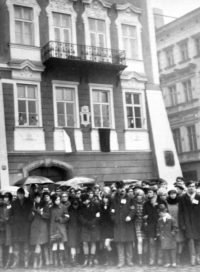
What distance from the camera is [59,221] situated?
966 centimetres

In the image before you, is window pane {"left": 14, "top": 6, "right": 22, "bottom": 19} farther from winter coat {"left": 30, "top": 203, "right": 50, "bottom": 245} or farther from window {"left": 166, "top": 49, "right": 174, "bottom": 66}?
window {"left": 166, "top": 49, "right": 174, "bottom": 66}

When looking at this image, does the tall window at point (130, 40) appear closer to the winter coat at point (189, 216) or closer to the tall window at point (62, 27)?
the tall window at point (62, 27)

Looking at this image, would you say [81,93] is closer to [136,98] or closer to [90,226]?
[136,98]

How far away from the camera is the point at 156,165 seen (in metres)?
19.4

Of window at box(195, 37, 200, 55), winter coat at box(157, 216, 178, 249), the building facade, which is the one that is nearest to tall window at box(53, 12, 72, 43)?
winter coat at box(157, 216, 178, 249)

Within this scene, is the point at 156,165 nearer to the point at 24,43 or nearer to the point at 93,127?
the point at 93,127

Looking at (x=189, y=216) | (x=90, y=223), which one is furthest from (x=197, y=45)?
(x=90, y=223)

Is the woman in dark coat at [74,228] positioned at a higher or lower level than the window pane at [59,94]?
lower

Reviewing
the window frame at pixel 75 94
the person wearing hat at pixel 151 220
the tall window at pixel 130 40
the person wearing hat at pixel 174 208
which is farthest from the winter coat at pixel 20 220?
the tall window at pixel 130 40

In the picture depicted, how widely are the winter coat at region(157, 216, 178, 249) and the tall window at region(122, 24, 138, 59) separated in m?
12.1

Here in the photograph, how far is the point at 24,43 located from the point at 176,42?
565 inches

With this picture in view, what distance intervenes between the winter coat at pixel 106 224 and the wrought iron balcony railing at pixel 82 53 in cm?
917

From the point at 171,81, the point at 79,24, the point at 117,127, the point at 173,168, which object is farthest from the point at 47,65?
the point at 171,81

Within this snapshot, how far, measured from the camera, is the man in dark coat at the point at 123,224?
30.4 feet
